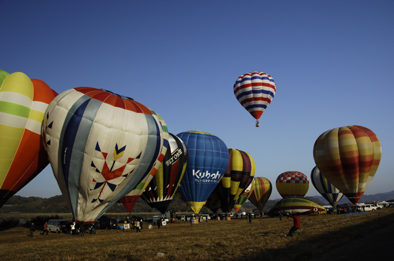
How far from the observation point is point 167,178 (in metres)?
27.2

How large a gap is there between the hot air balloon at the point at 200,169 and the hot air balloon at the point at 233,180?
4.74m

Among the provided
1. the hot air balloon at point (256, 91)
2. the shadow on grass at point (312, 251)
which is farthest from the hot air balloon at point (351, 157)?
the shadow on grass at point (312, 251)

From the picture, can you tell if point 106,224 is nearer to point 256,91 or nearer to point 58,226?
point 58,226

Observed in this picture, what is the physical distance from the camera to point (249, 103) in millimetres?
36562

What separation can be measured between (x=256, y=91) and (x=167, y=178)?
16.1 m

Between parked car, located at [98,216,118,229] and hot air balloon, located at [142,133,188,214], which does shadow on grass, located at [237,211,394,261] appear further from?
parked car, located at [98,216,118,229]

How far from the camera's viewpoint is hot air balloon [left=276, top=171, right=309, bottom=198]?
164 ft

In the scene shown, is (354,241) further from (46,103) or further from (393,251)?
(46,103)

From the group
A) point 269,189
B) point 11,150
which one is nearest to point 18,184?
point 11,150

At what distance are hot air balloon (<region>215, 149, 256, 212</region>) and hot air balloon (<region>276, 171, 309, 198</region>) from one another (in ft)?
45.7

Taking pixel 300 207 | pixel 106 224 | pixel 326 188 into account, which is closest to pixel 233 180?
pixel 300 207

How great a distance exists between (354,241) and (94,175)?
1357 centimetres

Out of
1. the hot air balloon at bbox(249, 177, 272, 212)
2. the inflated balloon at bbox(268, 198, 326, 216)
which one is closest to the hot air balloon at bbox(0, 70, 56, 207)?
the inflated balloon at bbox(268, 198, 326, 216)

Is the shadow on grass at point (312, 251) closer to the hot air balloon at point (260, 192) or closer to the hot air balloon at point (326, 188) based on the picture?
the hot air balloon at point (260, 192)
